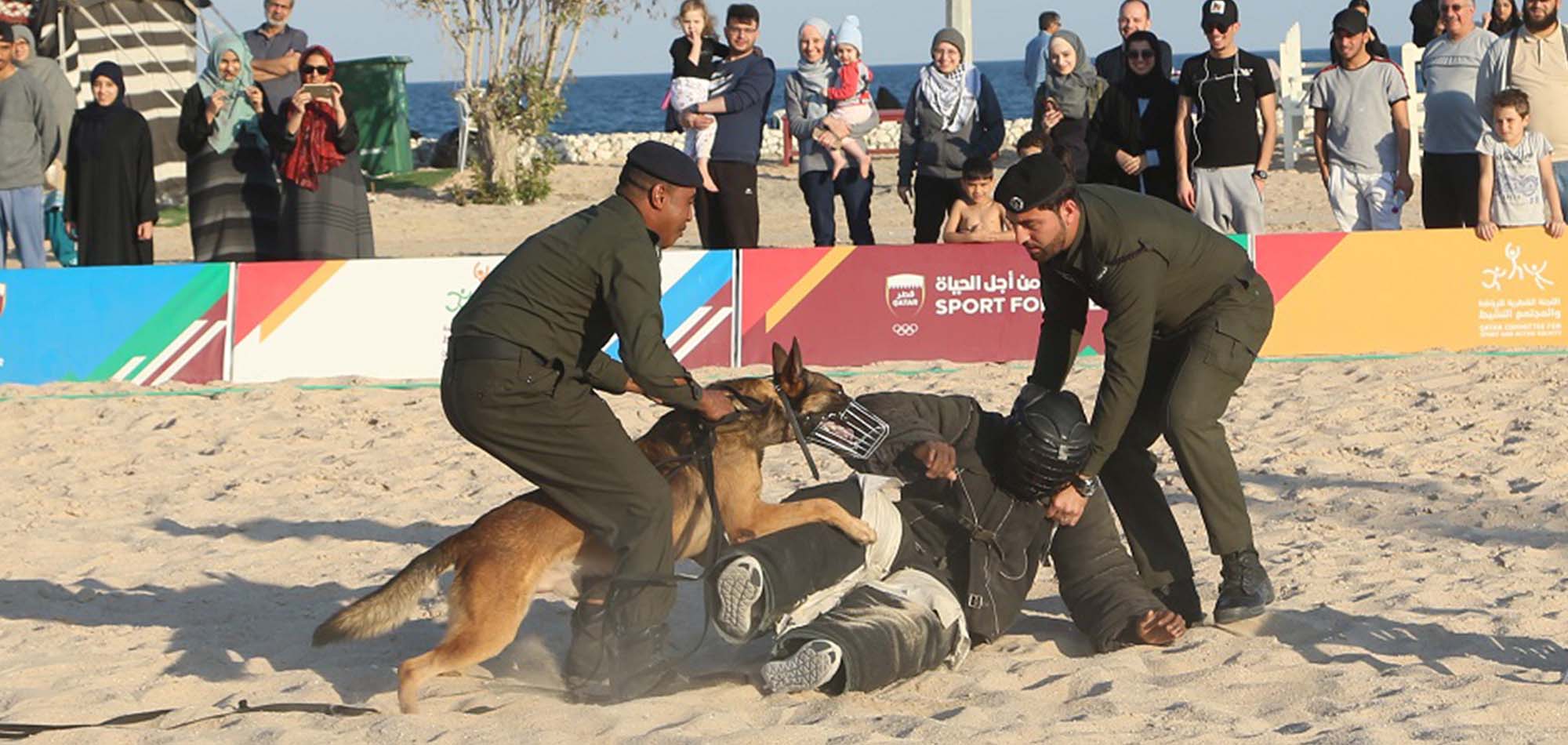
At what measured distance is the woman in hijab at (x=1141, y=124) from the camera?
1291cm

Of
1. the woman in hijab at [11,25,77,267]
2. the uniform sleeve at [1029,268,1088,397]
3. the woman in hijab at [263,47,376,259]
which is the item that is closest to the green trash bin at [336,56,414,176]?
the woman in hijab at [11,25,77,267]

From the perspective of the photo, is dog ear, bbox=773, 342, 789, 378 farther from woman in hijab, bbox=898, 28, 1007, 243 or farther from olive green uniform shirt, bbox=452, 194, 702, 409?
woman in hijab, bbox=898, 28, 1007, 243

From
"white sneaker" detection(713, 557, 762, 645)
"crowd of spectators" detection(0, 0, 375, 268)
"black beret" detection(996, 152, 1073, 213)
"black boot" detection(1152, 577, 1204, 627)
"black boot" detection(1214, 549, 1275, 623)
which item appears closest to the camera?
"white sneaker" detection(713, 557, 762, 645)

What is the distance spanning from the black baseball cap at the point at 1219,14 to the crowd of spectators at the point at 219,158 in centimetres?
570

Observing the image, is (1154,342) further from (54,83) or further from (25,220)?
(54,83)

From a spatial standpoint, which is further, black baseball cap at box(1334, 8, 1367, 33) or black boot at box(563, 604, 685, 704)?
black baseball cap at box(1334, 8, 1367, 33)

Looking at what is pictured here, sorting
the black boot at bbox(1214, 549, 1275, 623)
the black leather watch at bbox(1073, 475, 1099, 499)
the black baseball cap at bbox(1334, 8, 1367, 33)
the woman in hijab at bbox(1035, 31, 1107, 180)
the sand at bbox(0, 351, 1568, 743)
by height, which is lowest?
the sand at bbox(0, 351, 1568, 743)

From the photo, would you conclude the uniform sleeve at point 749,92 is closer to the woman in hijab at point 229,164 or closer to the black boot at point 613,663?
the woman in hijab at point 229,164

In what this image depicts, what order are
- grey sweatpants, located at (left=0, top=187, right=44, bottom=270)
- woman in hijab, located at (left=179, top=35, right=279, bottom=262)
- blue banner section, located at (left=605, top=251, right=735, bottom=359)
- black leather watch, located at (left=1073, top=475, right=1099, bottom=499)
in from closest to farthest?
black leather watch, located at (left=1073, top=475, right=1099, bottom=499) < blue banner section, located at (left=605, top=251, right=735, bottom=359) < grey sweatpants, located at (left=0, top=187, right=44, bottom=270) < woman in hijab, located at (left=179, top=35, right=279, bottom=262)

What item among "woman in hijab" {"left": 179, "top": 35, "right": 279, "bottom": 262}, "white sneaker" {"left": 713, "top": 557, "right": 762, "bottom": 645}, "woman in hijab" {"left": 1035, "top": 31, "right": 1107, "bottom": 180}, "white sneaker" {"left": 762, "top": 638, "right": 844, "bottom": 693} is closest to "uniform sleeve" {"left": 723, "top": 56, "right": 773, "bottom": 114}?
"woman in hijab" {"left": 1035, "top": 31, "right": 1107, "bottom": 180}

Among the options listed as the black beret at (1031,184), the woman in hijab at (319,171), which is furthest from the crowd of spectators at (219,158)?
the black beret at (1031,184)

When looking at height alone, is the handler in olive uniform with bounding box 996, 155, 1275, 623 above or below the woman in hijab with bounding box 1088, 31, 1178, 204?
below

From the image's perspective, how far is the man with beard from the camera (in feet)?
40.0

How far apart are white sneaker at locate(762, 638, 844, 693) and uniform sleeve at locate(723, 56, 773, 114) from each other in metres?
7.90
